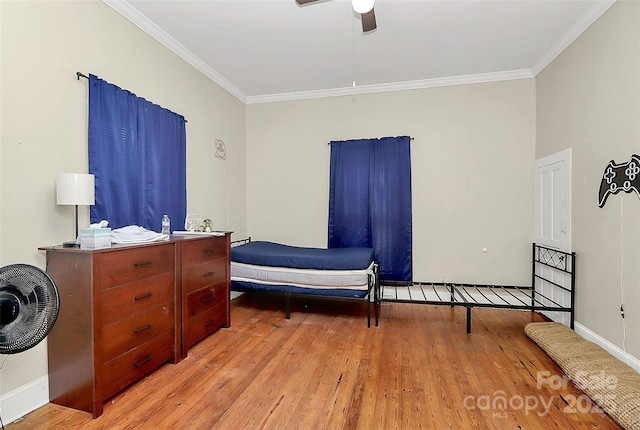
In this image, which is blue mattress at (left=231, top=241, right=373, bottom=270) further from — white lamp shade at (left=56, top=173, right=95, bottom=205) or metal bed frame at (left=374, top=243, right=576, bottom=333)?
white lamp shade at (left=56, top=173, right=95, bottom=205)

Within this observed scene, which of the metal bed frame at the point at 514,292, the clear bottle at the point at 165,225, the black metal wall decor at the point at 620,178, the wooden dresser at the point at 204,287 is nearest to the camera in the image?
the black metal wall decor at the point at 620,178

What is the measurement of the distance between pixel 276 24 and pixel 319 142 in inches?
74.6

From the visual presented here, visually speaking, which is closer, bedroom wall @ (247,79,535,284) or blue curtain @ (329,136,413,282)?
bedroom wall @ (247,79,535,284)

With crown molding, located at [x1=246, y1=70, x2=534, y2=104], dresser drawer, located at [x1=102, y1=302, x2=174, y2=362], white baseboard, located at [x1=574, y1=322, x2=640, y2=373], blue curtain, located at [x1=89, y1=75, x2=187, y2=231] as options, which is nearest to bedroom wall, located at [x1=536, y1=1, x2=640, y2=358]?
white baseboard, located at [x1=574, y1=322, x2=640, y2=373]

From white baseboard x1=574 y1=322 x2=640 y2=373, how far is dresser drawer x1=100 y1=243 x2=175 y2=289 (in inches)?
142

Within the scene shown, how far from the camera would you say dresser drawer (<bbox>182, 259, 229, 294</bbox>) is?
259cm

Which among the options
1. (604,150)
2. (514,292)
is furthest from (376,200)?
(604,150)

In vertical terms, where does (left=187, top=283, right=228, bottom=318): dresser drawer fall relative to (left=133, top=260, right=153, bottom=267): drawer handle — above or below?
below

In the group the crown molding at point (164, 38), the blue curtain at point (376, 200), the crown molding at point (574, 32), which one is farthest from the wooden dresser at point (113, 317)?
the crown molding at point (574, 32)

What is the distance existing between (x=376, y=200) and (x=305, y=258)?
1.45m

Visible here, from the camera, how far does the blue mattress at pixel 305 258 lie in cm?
338

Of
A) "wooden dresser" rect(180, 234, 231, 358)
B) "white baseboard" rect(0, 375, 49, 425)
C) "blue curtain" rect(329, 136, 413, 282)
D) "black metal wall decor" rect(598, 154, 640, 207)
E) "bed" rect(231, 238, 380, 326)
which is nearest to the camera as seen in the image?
"white baseboard" rect(0, 375, 49, 425)

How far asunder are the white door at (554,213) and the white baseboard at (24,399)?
4.51m

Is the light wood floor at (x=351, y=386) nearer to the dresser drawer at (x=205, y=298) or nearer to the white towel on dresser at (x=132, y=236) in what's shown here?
the dresser drawer at (x=205, y=298)
